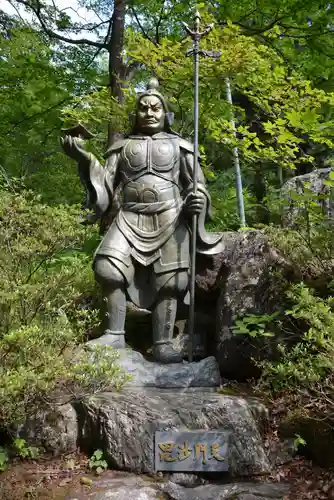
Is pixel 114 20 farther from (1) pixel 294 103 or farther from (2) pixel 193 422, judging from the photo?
(2) pixel 193 422

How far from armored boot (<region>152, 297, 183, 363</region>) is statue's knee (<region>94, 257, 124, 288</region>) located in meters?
0.50

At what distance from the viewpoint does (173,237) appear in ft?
16.6

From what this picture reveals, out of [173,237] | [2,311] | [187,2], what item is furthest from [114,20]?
[2,311]

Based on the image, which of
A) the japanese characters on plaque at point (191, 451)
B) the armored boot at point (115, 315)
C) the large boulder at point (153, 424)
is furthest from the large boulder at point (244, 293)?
the japanese characters on plaque at point (191, 451)

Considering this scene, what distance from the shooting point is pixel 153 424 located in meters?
3.58

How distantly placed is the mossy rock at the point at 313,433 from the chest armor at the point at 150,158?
2.72 meters

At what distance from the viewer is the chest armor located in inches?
207

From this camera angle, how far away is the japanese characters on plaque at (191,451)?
352cm

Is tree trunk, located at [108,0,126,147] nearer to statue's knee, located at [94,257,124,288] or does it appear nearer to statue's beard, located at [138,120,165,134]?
statue's beard, located at [138,120,165,134]

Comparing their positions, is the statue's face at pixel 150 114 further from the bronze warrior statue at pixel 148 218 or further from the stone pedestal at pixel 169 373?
the stone pedestal at pixel 169 373

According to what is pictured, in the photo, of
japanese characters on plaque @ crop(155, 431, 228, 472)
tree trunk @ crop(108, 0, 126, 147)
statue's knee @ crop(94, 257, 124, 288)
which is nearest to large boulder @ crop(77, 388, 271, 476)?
japanese characters on plaque @ crop(155, 431, 228, 472)

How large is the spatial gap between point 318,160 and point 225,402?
10.3 meters

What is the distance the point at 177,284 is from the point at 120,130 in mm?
3354

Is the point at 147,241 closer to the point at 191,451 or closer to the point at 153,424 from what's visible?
the point at 153,424
